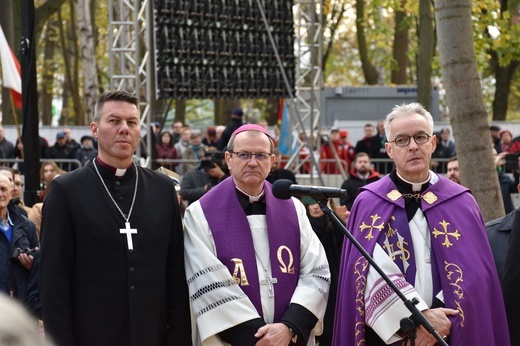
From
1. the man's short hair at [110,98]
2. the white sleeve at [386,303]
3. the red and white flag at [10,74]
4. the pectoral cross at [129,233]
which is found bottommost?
the white sleeve at [386,303]

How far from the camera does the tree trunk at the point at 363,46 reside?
2981 cm

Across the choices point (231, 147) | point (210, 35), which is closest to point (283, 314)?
point (231, 147)

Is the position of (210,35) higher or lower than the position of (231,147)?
higher

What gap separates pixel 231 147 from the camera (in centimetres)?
548

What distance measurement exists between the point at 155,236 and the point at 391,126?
1.51 m

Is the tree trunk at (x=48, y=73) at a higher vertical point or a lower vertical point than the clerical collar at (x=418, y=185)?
higher

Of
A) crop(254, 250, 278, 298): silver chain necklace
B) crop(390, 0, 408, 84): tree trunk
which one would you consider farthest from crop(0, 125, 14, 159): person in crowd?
crop(390, 0, 408, 84): tree trunk

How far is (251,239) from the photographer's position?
534 cm

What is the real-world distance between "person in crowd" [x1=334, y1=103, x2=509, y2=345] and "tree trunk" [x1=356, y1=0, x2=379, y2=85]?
22779mm

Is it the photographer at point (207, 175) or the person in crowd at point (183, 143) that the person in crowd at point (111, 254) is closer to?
the photographer at point (207, 175)

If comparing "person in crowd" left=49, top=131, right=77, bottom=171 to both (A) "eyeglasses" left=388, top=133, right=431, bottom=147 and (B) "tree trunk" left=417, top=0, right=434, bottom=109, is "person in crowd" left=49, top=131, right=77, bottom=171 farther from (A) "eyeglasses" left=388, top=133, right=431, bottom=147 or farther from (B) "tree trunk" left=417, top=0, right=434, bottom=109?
(A) "eyeglasses" left=388, top=133, right=431, bottom=147

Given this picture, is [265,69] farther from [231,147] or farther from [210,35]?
[231,147]

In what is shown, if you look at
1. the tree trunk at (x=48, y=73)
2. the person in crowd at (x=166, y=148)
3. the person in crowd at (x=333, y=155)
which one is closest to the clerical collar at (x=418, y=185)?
the person in crowd at (x=333, y=155)

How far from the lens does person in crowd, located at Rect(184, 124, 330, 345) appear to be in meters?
5.09
